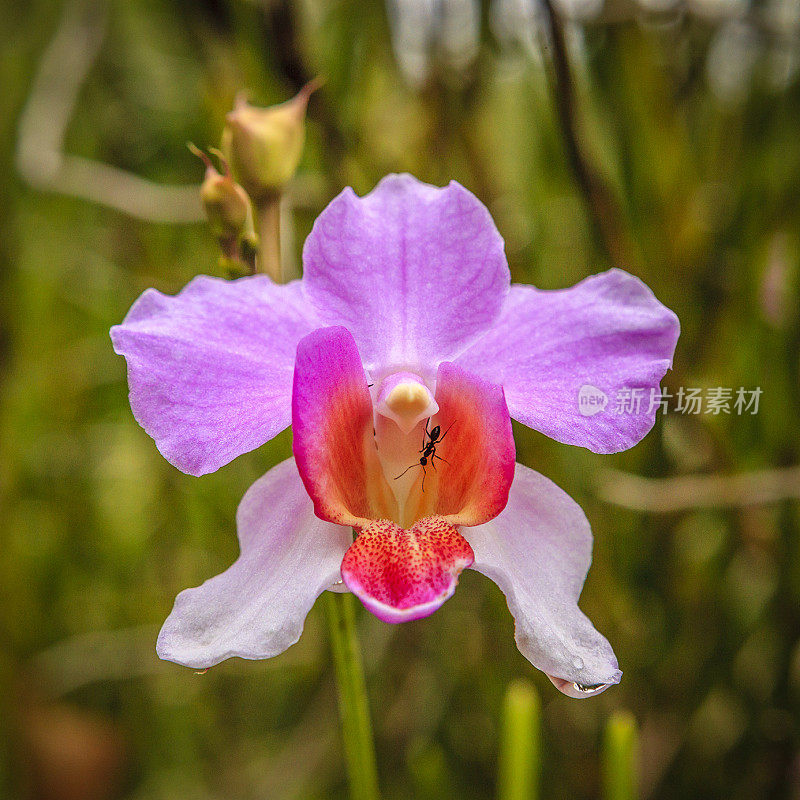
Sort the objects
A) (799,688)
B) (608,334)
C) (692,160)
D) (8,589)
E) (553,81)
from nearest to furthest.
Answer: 1. (608,334)
2. (553,81)
3. (799,688)
4. (692,160)
5. (8,589)

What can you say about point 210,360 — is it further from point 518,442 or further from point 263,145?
point 518,442

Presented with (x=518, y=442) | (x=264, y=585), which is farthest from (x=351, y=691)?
(x=518, y=442)

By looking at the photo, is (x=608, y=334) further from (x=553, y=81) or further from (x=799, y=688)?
(x=799, y=688)

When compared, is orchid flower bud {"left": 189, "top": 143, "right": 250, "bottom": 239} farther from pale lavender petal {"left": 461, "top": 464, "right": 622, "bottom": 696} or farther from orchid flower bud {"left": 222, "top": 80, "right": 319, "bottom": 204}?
pale lavender petal {"left": 461, "top": 464, "right": 622, "bottom": 696}

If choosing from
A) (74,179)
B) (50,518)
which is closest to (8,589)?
(50,518)

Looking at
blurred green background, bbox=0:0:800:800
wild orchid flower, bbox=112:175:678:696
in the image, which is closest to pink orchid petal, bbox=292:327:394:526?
wild orchid flower, bbox=112:175:678:696
